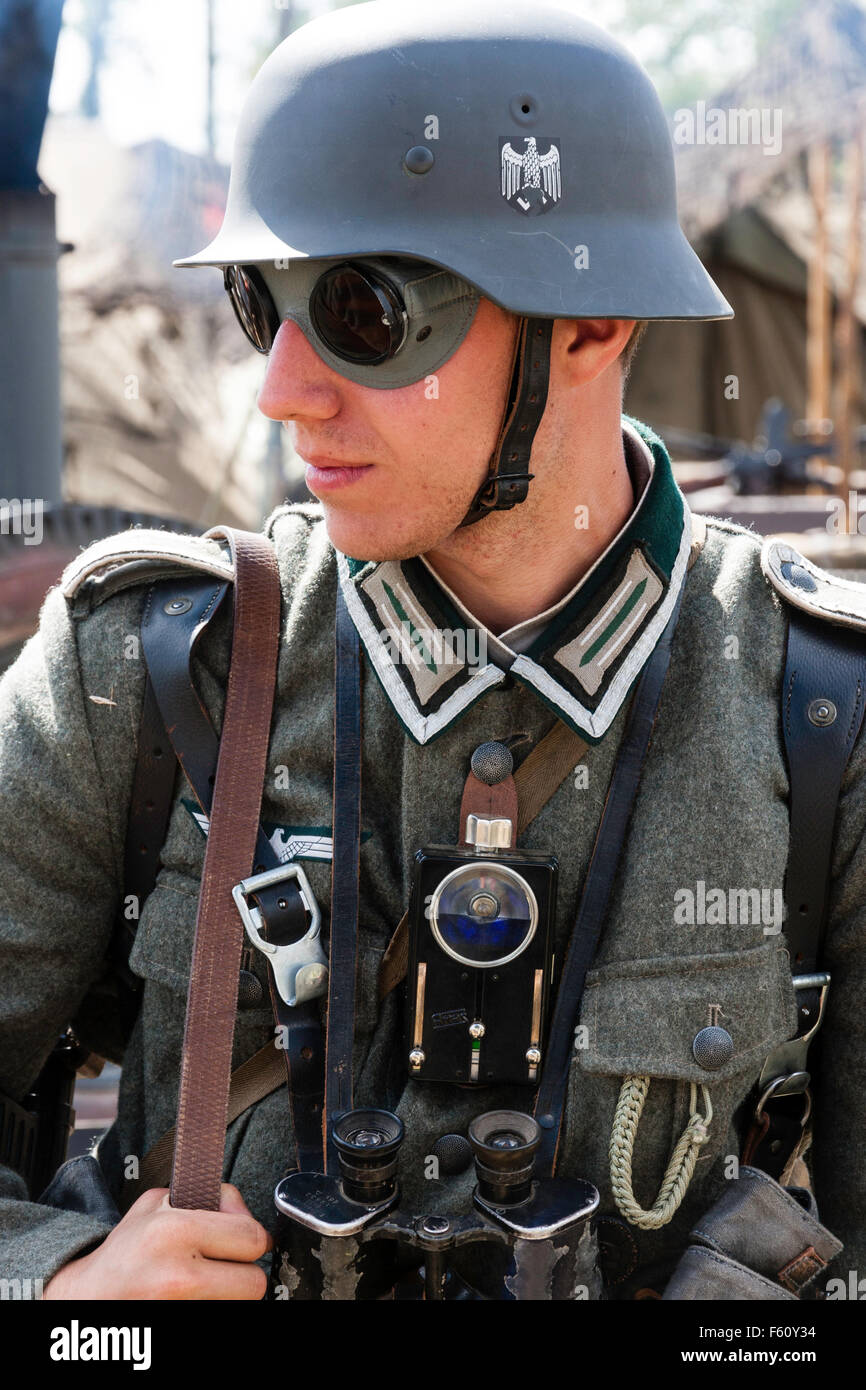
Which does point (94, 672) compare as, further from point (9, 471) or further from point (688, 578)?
point (9, 471)

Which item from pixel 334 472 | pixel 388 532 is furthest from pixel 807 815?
pixel 334 472

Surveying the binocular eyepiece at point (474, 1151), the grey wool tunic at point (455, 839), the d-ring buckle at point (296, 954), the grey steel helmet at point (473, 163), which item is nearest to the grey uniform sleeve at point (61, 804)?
the grey wool tunic at point (455, 839)

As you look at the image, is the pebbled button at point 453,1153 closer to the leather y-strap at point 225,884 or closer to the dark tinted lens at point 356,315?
the leather y-strap at point 225,884

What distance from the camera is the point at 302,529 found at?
2240 mm

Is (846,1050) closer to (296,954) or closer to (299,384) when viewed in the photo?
(296,954)

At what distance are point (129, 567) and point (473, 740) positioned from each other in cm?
56

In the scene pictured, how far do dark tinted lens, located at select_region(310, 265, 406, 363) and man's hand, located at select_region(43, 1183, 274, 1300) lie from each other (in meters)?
1.11

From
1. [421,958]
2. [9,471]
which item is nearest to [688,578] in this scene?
[421,958]

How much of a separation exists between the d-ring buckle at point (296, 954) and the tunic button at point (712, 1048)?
504 mm

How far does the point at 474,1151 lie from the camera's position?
6.02 ft

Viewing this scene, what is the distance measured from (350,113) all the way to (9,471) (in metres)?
3.45

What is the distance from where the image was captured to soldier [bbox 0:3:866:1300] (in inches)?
75.0

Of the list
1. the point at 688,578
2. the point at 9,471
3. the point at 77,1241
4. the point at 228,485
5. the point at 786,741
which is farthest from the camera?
the point at 228,485

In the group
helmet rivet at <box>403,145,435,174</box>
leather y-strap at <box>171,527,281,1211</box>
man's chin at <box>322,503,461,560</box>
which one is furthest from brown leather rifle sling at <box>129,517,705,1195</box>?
helmet rivet at <box>403,145,435,174</box>
